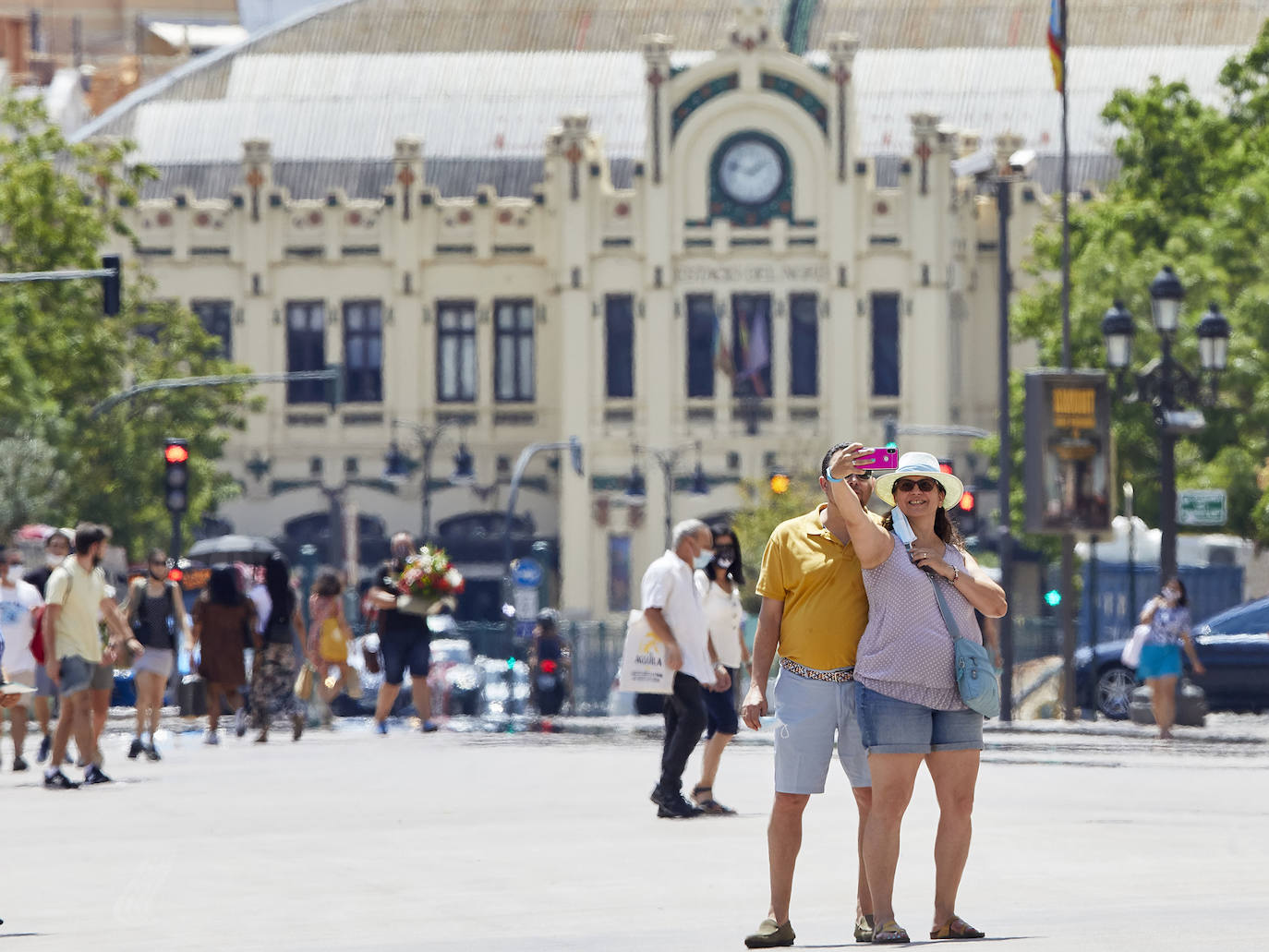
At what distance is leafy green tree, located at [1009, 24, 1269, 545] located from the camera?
40031 millimetres

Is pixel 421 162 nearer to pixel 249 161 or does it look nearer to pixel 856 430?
pixel 249 161

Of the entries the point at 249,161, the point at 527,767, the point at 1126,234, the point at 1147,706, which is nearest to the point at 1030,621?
the point at 1126,234

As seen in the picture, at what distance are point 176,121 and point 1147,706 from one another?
4609cm

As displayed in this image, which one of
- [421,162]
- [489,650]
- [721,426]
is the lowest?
[489,650]

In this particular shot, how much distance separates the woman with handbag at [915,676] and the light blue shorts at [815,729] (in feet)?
1.07

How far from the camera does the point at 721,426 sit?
65.1m

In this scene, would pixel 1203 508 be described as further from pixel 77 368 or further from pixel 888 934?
pixel 888 934

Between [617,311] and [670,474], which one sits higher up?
[617,311]

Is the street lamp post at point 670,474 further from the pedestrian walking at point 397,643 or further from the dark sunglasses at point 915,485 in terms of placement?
the dark sunglasses at point 915,485

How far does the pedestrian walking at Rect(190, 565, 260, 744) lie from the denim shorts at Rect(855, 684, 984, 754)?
15.5 meters

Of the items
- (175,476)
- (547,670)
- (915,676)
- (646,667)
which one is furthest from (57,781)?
(547,670)

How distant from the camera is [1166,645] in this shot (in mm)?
27844

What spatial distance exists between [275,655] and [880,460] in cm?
1628

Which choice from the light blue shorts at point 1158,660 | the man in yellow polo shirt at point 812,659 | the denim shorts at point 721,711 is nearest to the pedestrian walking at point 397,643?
the light blue shorts at point 1158,660
